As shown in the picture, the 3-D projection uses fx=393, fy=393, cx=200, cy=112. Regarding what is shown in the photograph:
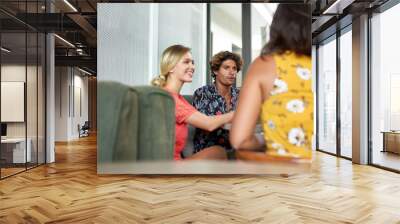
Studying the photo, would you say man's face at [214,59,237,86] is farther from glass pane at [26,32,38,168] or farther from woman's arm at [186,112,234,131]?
glass pane at [26,32,38,168]

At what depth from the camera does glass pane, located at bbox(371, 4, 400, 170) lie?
701cm

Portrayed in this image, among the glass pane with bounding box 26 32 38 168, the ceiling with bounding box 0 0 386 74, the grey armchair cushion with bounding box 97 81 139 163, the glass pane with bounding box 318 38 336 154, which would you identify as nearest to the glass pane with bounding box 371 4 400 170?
the ceiling with bounding box 0 0 386 74

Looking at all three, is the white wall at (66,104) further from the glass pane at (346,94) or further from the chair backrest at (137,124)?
the glass pane at (346,94)

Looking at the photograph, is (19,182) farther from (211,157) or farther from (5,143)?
(211,157)

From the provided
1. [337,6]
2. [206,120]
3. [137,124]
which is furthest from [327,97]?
[137,124]

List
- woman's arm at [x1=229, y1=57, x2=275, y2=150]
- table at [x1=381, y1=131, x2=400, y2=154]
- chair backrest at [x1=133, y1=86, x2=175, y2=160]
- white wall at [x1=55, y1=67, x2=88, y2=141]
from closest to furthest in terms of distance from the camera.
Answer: woman's arm at [x1=229, y1=57, x2=275, y2=150]
chair backrest at [x1=133, y1=86, x2=175, y2=160]
table at [x1=381, y1=131, x2=400, y2=154]
white wall at [x1=55, y1=67, x2=88, y2=141]

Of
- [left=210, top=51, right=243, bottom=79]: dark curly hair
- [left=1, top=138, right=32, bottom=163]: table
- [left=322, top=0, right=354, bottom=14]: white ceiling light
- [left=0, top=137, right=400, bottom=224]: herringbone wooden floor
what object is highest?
[left=322, top=0, right=354, bottom=14]: white ceiling light

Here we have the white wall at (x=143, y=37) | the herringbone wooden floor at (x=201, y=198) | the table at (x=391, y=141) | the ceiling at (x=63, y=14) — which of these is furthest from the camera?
the table at (x=391, y=141)

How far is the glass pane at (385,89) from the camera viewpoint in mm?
7008

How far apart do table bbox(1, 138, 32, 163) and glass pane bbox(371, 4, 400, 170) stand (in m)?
6.62

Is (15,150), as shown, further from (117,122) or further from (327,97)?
(327,97)

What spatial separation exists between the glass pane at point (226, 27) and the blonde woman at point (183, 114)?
610mm

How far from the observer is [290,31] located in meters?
6.07

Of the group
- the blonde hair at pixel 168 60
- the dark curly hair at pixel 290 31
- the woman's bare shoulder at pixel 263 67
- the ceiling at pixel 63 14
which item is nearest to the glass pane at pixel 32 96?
the ceiling at pixel 63 14
